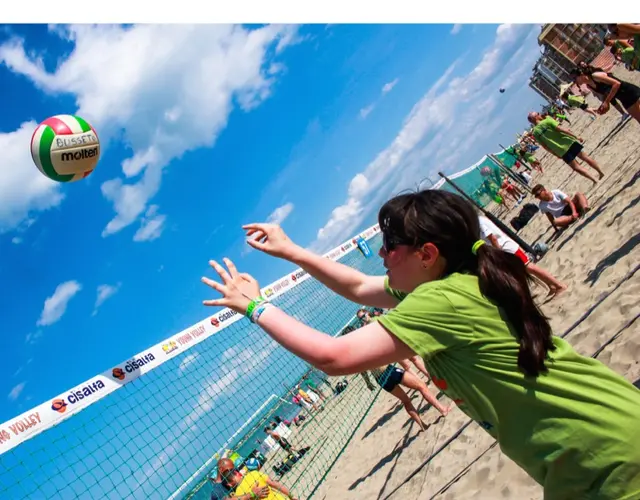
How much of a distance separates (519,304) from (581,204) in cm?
786

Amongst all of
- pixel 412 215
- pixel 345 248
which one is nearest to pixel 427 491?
pixel 412 215

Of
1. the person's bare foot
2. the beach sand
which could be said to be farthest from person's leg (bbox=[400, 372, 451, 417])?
the person's bare foot

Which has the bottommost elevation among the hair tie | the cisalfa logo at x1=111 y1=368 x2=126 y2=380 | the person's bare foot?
the person's bare foot

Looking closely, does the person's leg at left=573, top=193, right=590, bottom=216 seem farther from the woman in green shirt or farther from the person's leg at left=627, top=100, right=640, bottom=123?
the woman in green shirt

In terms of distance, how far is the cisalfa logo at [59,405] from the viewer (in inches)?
150

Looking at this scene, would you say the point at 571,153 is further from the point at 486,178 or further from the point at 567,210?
the point at 486,178

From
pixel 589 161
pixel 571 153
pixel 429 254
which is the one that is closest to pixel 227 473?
pixel 429 254

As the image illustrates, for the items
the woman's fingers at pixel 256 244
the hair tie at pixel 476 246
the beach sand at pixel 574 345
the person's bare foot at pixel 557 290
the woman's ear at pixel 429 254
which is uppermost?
the woman's fingers at pixel 256 244

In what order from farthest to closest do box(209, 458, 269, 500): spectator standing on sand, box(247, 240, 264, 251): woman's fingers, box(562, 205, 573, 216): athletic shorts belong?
box(562, 205, 573, 216): athletic shorts → box(209, 458, 269, 500): spectator standing on sand → box(247, 240, 264, 251): woman's fingers

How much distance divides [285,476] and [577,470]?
1346cm

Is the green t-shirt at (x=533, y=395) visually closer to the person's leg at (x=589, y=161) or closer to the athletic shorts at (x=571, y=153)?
the athletic shorts at (x=571, y=153)

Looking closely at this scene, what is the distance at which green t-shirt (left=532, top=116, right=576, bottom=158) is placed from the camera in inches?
347


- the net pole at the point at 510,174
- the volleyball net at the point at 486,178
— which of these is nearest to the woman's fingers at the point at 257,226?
the volleyball net at the point at 486,178

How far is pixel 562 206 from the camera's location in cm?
865
